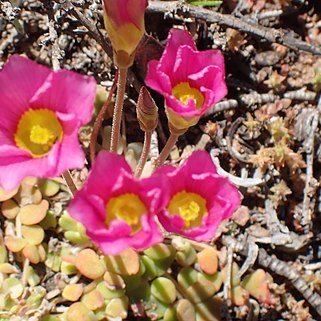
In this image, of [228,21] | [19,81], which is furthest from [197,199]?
[228,21]

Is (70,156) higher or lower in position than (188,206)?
higher

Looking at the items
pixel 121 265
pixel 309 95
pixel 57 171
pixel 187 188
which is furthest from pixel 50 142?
pixel 309 95

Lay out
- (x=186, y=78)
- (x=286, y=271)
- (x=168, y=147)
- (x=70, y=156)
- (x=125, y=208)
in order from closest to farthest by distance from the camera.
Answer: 1. (x=70, y=156)
2. (x=125, y=208)
3. (x=186, y=78)
4. (x=168, y=147)
5. (x=286, y=271)

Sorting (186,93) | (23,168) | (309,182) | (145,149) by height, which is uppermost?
(186,93)

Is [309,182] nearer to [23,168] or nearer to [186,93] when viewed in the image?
[186,93]

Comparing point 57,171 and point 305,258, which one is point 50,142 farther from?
point 305,258

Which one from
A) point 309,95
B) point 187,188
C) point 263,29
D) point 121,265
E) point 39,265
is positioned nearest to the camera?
point 187,188

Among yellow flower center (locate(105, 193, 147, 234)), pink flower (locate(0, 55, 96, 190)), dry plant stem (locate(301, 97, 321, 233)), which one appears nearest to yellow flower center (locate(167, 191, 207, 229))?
yellow flower center (locate(105, 193, 147, 234))
